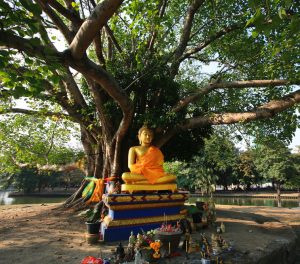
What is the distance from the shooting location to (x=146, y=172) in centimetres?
848

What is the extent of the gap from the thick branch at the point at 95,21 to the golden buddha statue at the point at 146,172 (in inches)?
160

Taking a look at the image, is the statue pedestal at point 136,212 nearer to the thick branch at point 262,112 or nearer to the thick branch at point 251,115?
the thick branch at point 251,115

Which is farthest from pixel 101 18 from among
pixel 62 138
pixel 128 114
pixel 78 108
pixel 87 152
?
pixel 62 138

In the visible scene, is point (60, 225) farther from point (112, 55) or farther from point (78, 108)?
point (112, 55)

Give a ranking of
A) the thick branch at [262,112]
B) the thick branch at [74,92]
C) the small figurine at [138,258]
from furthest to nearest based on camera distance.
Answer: the thick branch at [74,92], the thick branch at [262,112], the small figurine at [138,258]

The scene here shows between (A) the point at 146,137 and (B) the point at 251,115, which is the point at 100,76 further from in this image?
(B) the point at 251,115

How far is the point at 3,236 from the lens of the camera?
7.43 meters

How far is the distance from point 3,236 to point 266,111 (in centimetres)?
780

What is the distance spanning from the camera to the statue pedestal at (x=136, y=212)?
7.11 metres

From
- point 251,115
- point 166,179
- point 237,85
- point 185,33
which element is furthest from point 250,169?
point 166,179

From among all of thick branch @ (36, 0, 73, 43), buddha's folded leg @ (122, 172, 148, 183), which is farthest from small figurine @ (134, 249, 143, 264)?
thick branch @ (36, 0, 73, 43)

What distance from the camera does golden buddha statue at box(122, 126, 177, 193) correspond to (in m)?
8.01

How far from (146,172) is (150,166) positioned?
0.22 meters

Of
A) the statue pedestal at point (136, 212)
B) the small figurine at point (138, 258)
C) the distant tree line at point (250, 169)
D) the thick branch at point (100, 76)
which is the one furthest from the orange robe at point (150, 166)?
the distant tree line at point (250, 169)
